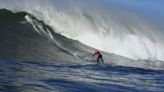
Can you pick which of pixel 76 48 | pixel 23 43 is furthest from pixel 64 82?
pixel 76 48

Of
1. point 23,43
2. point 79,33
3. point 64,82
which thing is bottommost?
point 64,82

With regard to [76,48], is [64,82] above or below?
below

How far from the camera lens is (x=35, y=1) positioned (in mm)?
28219

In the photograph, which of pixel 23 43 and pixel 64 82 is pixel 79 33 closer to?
pixel 23 43

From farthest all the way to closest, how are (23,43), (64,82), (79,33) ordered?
1. (79,33)
2. (23,43)
3. (64,82)

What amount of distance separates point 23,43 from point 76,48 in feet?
14.0

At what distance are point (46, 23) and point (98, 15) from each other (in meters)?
6.99

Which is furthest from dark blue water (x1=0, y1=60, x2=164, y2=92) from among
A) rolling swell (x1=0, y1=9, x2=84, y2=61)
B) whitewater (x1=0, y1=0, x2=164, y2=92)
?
rolling swell (x1=0, y1=9, x2=84, y2=61)

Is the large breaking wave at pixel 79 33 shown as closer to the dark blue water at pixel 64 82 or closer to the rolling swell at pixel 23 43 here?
the rolling swell at pixel 23 43

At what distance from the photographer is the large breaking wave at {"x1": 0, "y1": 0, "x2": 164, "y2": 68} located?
65.6 feet

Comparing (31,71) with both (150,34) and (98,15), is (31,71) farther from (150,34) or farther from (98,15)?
(150,34)

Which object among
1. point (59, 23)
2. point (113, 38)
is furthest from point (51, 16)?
point (113, 38)

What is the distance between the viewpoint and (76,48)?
903 inches

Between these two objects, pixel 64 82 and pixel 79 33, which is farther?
pixel 79 33
